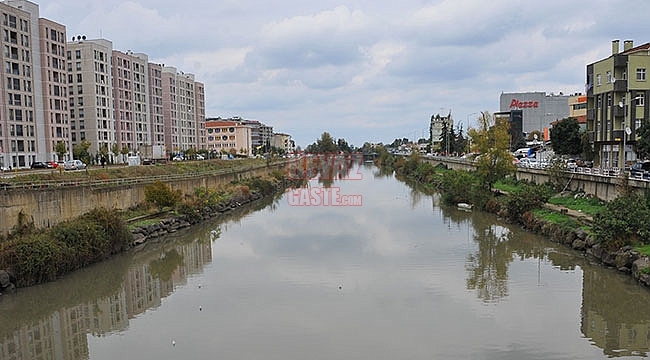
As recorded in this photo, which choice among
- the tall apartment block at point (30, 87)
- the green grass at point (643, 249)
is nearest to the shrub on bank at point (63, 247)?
the green grass at point (643, 249)

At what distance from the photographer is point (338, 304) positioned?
14.4 meters

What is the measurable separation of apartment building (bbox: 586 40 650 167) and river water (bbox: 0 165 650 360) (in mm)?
11771

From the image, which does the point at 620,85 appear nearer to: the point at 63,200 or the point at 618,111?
the point at 618,111

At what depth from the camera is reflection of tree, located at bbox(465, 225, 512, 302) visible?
15.7 m

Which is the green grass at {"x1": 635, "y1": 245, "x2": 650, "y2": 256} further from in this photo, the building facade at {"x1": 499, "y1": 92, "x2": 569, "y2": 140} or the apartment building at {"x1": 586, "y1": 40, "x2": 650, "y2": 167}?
the building facade at {"x1": 499, "y1": 92, "x2": 569, "y2": 140}

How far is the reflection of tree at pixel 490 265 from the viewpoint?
15695 millimetres

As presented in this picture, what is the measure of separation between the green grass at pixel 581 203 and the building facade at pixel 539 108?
64010 mm

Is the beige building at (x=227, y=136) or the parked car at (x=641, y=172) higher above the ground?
the beige building at (x=227, y=136)

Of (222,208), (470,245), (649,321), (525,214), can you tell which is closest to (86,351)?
(649,321)

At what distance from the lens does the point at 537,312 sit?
1355 cm

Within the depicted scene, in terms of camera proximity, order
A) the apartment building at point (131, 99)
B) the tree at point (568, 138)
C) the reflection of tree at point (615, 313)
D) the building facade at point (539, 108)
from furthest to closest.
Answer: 1. the building facade at point (539, 108)
2. the apartment building at point (131, 99)
3. the tree at point (568, 138)
4. the reflection of tree at point (615, 313)

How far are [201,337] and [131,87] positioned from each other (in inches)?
2137

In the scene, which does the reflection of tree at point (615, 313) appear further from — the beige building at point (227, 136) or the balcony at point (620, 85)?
the beige building at point (227, 136)

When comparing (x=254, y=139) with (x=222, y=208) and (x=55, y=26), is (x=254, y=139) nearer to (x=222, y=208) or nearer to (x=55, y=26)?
(x=55, y=26)
